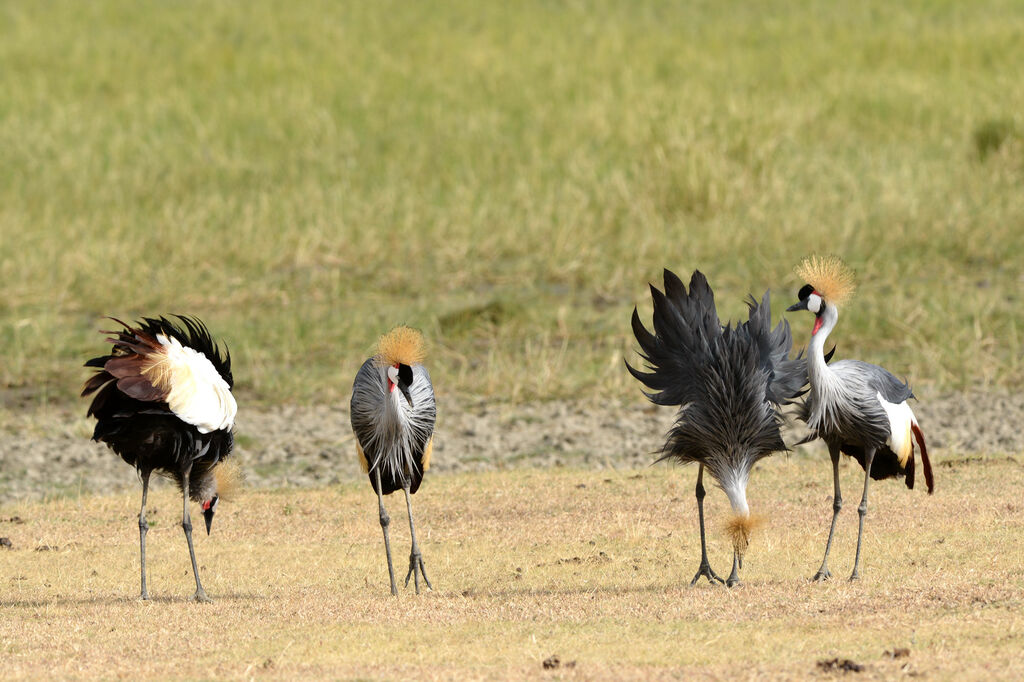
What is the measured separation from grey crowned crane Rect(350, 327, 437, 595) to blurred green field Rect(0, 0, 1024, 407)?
161 inches

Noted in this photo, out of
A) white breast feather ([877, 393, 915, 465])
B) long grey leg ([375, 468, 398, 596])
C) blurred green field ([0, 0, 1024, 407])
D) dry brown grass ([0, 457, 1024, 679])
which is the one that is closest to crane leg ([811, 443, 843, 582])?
dry brown grass ([0, 457, 1024, 679])

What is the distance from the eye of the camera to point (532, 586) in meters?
7.35

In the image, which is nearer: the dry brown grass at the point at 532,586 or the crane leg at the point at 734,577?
the dry brown grass at the point at 532,586

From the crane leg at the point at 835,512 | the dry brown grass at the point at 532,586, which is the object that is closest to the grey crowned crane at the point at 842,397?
the crane leg at the point at 835,512

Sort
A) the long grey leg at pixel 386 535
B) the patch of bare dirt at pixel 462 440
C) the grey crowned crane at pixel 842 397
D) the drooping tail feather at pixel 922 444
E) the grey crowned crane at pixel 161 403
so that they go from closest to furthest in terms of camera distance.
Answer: the grey crowned crane at pixel 842 397 → the grey crowned crane at pixel 161 403 → the long grey leg at pixel 386 535 → the drooping tail feather at pixel 922 444 → the patch of bare dirt at pixel 462 440

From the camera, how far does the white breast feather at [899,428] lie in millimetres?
7285

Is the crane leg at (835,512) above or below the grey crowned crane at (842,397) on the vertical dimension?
below

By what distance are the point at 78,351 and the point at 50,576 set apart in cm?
524

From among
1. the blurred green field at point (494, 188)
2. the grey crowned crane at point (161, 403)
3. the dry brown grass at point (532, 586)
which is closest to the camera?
the dry brown grass at point (532, 586)

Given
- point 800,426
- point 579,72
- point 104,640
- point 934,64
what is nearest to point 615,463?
point 800,426

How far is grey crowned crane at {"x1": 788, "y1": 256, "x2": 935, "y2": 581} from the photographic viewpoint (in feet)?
23.2

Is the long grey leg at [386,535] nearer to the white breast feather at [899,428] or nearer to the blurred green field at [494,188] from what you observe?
the white breast feather at [899,428]

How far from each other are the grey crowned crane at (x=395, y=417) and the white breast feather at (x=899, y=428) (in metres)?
2.34

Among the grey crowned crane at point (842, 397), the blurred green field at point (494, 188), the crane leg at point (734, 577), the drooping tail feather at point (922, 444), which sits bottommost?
the crane leg at point (734, 577)
